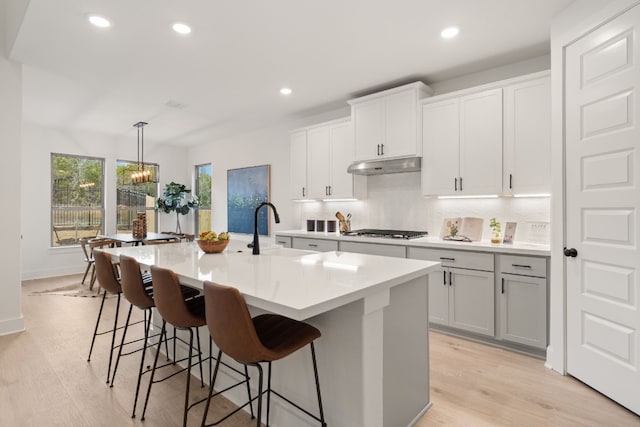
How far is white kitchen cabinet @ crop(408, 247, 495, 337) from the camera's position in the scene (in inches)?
123

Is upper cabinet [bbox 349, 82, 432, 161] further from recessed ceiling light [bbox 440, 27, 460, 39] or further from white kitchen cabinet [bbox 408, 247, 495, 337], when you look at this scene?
white kitchen cabinet [bbox 408, 247, 495, 337]

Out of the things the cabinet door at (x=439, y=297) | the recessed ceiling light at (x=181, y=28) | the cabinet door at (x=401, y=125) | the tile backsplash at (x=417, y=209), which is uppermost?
the recessed ceiling light at (x=181, y=28)

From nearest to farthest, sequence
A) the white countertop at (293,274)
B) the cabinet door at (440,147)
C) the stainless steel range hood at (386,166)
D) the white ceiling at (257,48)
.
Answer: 1. the white countertop at (293,274)
2. the white ceiling at (257,48)
3. the cabinet door at (440,147)
4. the stainless steel range hood at (386,166)

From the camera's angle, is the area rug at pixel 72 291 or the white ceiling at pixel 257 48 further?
the area rug at pixel 72 291

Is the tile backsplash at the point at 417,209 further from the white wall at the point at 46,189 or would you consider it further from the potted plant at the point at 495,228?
the white wall at the point at 46,189

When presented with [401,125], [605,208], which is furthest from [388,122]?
[605,208]

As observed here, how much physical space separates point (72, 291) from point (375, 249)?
4.67m

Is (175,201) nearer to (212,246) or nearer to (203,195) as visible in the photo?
(203,195)

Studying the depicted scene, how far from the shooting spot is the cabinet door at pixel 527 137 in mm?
3020

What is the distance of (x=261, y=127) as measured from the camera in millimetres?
6191

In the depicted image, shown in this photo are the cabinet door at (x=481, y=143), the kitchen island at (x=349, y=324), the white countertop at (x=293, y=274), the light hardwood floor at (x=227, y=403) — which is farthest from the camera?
the cabinet door at (x=481, y=143)

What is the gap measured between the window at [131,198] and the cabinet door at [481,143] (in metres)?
6.18

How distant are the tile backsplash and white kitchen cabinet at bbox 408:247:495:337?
1.94 ft

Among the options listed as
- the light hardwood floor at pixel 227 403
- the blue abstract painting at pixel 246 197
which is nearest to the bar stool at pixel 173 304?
the light hardwood floor at pixel 227 403
